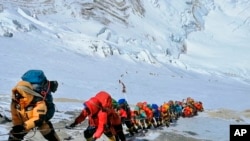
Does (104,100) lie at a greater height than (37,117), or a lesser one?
greater

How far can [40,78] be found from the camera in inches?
252

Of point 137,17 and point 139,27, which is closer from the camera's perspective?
point 139,27

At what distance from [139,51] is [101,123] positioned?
195 feet

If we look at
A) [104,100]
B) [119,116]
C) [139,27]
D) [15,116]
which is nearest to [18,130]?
[15,116]

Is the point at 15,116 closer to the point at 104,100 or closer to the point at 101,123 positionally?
the point at 101,123

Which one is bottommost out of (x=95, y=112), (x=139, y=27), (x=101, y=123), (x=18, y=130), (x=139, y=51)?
(x=18, y=130)

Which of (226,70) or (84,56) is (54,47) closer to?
(84,56)

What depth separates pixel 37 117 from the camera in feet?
19.8

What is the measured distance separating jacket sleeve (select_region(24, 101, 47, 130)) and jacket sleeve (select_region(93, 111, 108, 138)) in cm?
135

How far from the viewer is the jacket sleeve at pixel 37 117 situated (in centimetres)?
601

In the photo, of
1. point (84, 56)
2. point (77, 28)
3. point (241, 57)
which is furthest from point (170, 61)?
point (241, 57)

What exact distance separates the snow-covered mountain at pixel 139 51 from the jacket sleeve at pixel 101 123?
3.43 m

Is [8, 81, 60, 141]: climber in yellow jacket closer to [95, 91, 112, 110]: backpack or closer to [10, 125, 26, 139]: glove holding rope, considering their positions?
[10, 125, 26, 139]: glove holding rope

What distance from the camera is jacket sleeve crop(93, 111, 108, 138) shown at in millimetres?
7266
